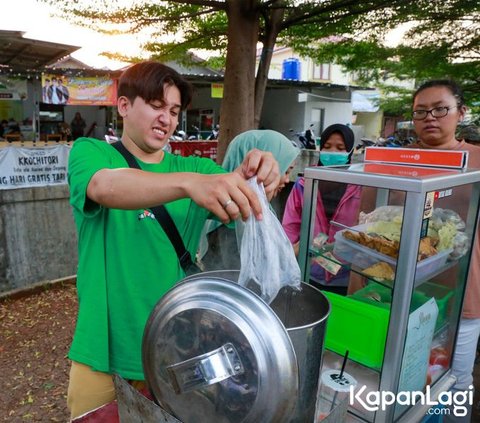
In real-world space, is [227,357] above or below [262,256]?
below

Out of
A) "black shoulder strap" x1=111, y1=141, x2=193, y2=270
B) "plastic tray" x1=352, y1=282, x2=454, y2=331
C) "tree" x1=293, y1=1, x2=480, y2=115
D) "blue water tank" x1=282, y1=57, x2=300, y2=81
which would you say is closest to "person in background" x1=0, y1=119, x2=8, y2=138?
"tree" x1=293, y1=1, x2=480, y2=115

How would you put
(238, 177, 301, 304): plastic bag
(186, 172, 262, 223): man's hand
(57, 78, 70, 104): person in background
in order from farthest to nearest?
1. (57, 78, 70, 104): person in background
2. (238, 177, 301, 304): plastic bag
3. (186, 172, 262, 223): man's hand

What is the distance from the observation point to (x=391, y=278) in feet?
4.40

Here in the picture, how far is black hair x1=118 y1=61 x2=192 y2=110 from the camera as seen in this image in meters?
1.31

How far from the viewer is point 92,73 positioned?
384 inches

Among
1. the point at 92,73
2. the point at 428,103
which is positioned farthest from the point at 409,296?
the point at 92,73

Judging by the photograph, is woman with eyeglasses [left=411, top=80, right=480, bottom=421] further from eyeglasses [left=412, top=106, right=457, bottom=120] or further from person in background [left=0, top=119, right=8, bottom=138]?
person in background [left=0, top=119, right=8, bottom=138]

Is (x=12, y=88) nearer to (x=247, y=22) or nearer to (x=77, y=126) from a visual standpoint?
(x=77, y=126)

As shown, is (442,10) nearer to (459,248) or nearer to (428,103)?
(428,103)

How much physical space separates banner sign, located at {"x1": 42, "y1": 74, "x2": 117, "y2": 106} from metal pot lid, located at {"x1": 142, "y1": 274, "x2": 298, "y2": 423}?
9.36 metres

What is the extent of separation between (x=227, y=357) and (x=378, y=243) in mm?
753

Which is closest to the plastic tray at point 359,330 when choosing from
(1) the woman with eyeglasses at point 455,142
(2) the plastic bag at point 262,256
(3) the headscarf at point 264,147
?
(2) the plastic bag at point 262,256

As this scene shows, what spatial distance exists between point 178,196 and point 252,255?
234 millimetres

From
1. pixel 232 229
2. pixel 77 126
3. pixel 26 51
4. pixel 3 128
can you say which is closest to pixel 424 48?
pixel 232 229
